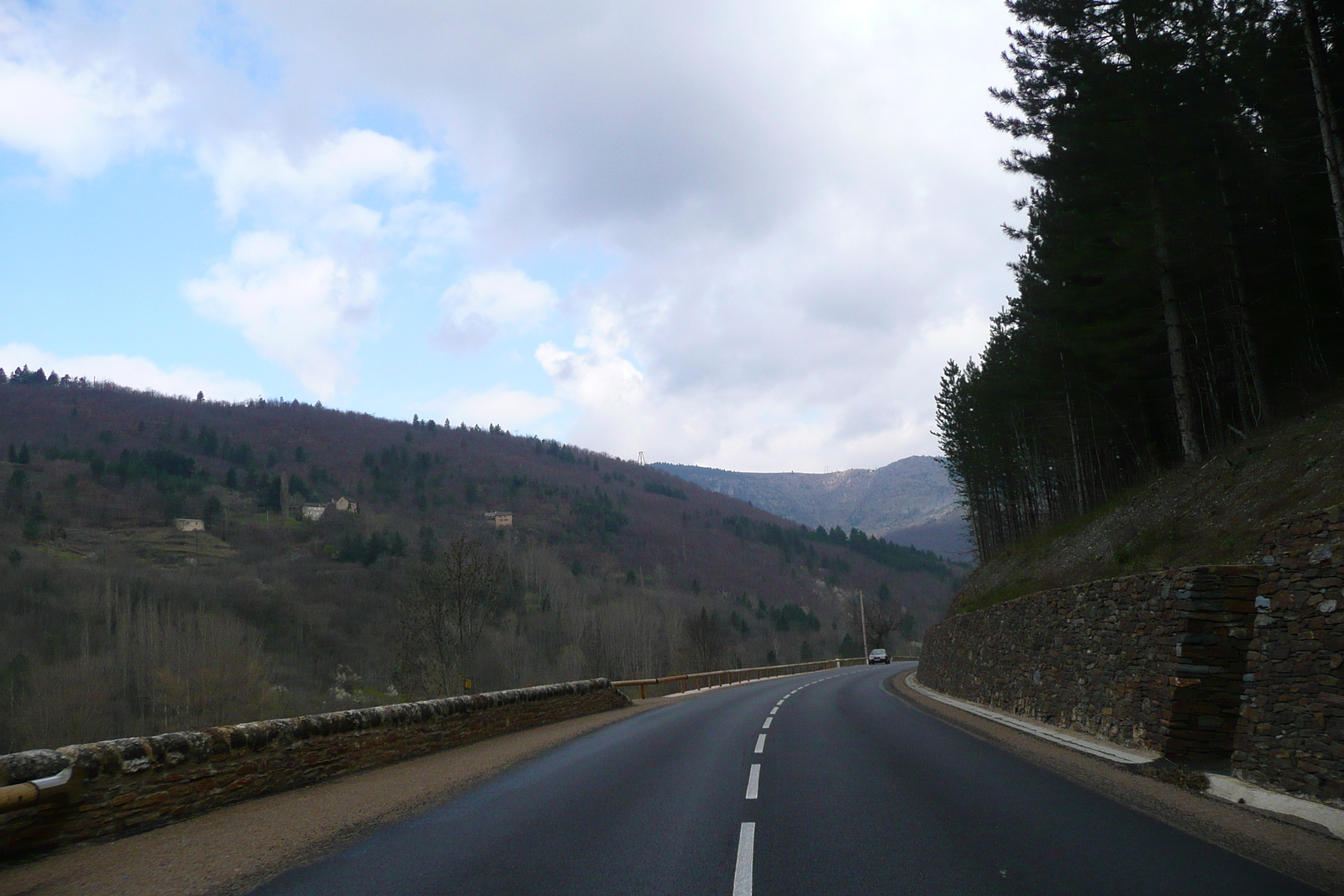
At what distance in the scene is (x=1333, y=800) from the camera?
6.46m

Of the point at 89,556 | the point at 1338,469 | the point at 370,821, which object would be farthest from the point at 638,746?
the point at 89,556

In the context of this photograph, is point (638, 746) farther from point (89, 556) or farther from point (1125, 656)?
point (89, 556)

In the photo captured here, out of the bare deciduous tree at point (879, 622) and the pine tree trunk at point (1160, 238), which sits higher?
the pine tree trunk at point (1160, 238)

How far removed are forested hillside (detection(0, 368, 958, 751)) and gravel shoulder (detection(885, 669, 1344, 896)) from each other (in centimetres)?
2822

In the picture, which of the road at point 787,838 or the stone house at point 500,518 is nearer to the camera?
the road at point 787,838

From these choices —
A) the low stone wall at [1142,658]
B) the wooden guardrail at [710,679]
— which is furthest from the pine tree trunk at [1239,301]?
the wooden guardrail at [710,679]

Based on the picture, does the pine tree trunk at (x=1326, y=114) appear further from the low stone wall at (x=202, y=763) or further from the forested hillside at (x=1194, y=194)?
the low stone wall at (x=202, y=763)

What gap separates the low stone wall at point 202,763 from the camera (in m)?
6.32

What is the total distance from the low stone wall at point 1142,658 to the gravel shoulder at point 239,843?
8221 millimetres

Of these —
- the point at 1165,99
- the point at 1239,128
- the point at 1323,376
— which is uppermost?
the point at 1165,99

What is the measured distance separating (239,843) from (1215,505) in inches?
719

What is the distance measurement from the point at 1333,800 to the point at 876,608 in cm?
9653

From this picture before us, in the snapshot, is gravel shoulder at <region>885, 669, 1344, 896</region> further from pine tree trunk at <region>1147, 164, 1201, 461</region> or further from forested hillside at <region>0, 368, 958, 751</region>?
forested hillside at <region>0, 368, 958, 751</region>

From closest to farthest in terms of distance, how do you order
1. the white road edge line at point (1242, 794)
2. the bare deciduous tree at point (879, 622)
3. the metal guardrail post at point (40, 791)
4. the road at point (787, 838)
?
1. the road at point (787, 838)
2. the metal guardrail post at point (40, 791)
3. the white road edge line at point (1242, 794)
4. the bare deciduous tree at point (879, 622)
